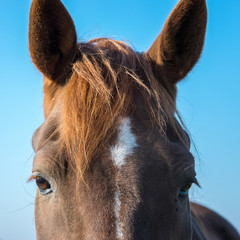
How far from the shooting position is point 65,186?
2.17 m

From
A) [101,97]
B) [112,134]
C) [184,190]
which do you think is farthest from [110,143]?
[184,190]

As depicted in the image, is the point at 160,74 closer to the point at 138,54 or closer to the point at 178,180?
the point at 138,54

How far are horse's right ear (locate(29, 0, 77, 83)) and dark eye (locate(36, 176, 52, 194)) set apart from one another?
944mm

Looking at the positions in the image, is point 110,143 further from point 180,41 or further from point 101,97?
point 180,41

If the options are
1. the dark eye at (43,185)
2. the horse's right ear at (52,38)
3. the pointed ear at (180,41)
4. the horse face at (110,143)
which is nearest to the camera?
the horse face at (110,143)

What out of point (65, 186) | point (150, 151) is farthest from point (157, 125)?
point (65, 186)

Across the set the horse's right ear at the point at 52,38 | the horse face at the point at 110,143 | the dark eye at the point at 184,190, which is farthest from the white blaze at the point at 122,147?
the horse's right ear at the point at 52,38

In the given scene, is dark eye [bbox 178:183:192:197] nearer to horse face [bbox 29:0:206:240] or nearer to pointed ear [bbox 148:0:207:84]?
horse face [bbox 29:0:206:240]

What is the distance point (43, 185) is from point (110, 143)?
64cm

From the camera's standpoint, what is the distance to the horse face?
6.54 ft

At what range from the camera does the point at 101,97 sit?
243cm

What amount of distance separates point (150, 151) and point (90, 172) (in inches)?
18.7

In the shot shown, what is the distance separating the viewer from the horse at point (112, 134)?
2.01 metres

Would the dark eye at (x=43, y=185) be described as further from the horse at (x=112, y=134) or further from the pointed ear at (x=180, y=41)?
the pointed ear at (x=180, y=41)
